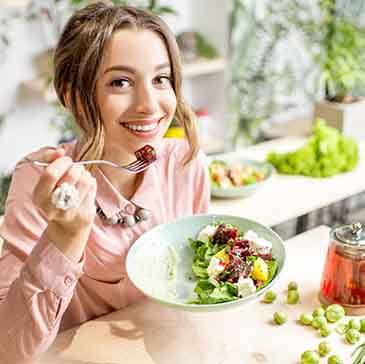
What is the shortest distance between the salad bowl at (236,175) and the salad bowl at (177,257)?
473 mm

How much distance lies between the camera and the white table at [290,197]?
158 centimetres

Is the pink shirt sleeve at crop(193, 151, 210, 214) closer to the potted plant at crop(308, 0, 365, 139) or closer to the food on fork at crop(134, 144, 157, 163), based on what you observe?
the food on fork at crop(134, 144, 157, 163)

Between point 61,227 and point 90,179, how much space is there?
97 millimetres

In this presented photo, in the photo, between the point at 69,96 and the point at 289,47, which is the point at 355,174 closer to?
the point at 69,96

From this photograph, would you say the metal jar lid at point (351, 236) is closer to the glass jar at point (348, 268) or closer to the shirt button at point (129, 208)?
the glass jar at point (348, 268)

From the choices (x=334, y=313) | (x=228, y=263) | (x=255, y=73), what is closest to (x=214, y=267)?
(x=228, y=263)

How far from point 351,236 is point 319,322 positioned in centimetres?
18

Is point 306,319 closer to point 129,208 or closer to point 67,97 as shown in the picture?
point 129,208

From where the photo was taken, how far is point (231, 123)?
3.26 metres

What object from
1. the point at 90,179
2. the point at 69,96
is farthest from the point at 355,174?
the point at 90,179

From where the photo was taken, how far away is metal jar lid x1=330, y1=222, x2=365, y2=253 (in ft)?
3.38

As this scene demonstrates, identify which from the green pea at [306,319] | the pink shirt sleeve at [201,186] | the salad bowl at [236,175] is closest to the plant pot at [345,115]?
the salad bowl at [236,175]

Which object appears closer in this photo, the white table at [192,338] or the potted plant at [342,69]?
the white table at [192,338]

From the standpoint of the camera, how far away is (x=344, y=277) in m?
1.05
